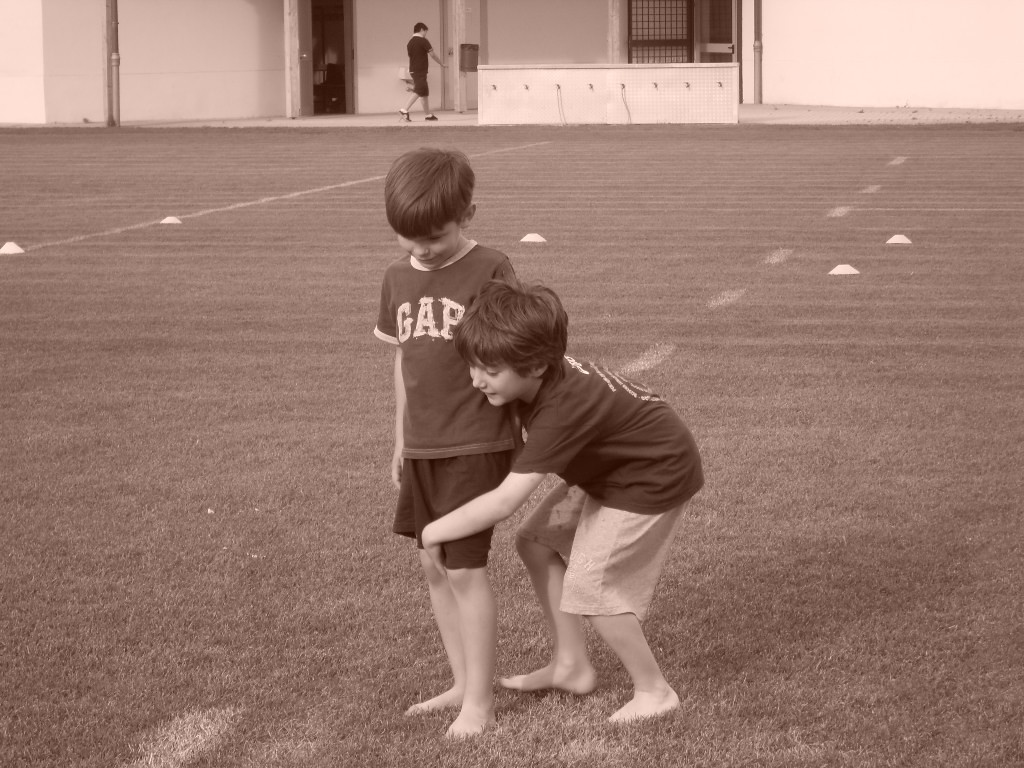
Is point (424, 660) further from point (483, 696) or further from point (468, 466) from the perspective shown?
point (468, 466)

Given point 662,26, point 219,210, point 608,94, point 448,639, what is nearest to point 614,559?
point 448,639

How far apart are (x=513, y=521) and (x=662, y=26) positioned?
34.6 metres

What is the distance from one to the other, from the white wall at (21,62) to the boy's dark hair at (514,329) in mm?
30176

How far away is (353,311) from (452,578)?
19.4ft

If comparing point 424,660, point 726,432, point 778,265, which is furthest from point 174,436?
point 778,265

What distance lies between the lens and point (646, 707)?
3686mm

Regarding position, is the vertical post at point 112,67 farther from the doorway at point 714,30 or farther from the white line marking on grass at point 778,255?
the white line marking on grass at point 778,255

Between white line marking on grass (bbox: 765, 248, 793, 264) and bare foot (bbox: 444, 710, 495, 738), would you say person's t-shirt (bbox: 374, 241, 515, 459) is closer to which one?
bare foot (bbox: 444, 710, 495, 738)

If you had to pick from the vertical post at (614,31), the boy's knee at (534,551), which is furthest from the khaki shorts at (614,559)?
the vertical post at (614,31)

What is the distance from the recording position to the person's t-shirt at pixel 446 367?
3568mm

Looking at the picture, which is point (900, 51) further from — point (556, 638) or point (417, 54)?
point (556, 638)

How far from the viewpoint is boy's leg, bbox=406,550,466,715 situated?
3756mm

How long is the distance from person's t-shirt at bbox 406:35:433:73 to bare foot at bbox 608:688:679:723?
99.0ft

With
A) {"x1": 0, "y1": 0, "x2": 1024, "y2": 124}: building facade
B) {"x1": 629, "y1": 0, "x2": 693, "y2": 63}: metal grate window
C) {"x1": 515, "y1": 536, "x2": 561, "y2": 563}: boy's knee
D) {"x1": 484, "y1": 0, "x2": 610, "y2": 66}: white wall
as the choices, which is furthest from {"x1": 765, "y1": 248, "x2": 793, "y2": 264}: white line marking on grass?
{"x1": 629, "y1": 0, "x2": 693, "y2": 63}: metal grate window
